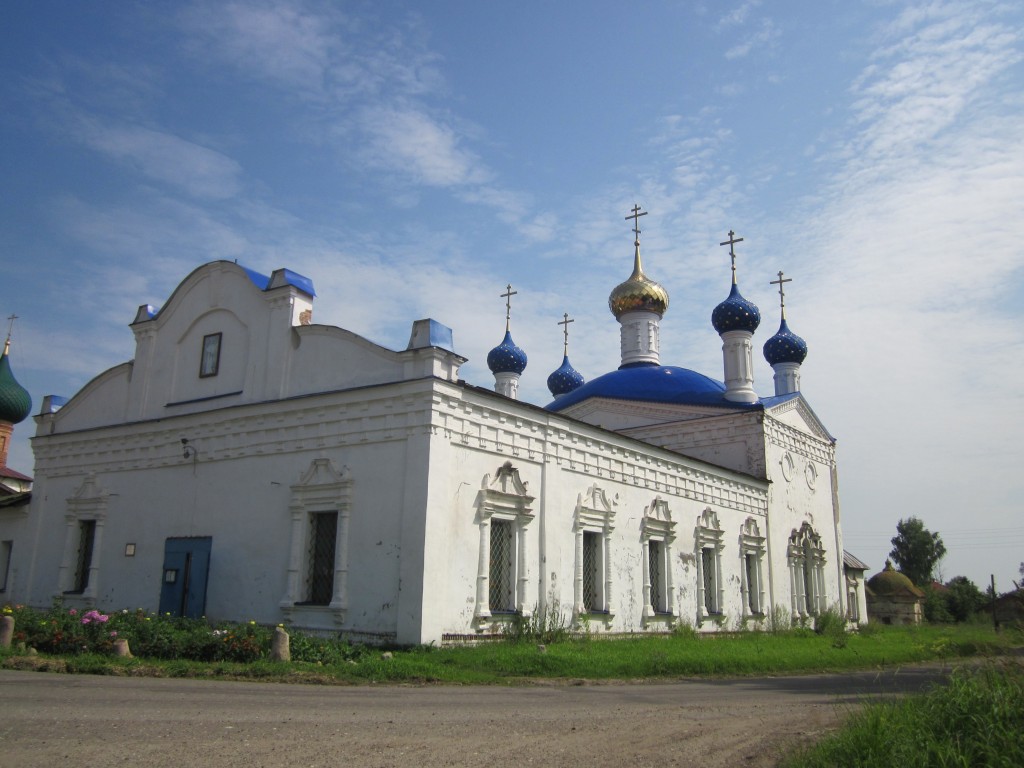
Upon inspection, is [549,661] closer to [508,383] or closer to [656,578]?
[656,578]

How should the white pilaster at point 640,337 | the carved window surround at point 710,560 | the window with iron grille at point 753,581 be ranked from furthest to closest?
the white pilaster at point 640,337 < the window with iron grille at point 753,581 < the carved window surround at point 710,560

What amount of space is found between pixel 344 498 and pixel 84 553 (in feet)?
23.2

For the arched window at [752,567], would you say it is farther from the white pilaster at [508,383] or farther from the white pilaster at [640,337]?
the white pilaster at [508,383]

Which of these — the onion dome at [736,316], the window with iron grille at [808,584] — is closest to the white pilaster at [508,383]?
the onion dome at [736,316]

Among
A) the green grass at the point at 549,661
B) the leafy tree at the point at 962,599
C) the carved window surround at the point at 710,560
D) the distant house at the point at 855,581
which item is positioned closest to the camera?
the green grass at the point at 549,661

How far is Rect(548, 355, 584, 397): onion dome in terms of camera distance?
32.3m

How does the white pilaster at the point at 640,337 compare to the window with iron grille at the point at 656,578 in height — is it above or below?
above

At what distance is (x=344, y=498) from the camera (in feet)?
42.5

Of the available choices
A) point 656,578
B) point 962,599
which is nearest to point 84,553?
point 656,578

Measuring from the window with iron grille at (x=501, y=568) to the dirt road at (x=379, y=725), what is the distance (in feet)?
13.2

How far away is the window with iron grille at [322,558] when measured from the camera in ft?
43.0

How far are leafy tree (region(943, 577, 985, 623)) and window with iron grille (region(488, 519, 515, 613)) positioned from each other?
4001 cm

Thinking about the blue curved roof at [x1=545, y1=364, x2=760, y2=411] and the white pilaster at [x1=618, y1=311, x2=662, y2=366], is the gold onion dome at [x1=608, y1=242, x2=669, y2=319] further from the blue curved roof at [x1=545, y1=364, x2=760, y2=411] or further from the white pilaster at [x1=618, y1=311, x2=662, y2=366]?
the blue curved roof at [x1=545, y1=364, x2=760, y2=411]

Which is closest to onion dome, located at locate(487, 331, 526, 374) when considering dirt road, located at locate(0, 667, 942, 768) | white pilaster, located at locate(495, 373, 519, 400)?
white pilaster, located at locate(495, 373, 519, 400)
